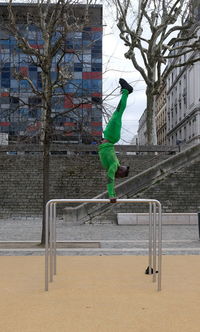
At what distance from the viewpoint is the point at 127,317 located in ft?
15.7

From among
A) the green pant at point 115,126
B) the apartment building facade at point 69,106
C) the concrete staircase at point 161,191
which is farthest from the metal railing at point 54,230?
the concrete staircase at point 161,191

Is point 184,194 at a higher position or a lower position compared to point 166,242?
higher

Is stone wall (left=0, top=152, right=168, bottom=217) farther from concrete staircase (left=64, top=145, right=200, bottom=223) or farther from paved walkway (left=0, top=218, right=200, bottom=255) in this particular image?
paved walkway (left=0, top=218, right=200, bottom=255)

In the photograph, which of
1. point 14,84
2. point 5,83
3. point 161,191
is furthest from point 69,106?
point 5,83

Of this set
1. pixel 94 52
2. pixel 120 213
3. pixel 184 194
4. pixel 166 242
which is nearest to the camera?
pixel 166 242

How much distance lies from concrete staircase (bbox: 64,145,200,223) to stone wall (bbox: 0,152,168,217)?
404 centimetres

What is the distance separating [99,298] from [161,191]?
15.8 metres

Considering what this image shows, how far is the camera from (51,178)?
25.9 metres

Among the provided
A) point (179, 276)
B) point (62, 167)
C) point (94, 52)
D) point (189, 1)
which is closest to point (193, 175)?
point (62, 167)

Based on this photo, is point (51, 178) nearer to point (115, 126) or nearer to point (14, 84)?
point (115, 126)

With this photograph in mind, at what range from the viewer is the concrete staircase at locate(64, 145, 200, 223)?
1920 centimetres

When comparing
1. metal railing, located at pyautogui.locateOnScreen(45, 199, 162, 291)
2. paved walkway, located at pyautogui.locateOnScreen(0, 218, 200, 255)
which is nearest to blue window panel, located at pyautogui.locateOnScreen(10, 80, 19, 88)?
paved walkway, located at pyautogui.locateOnScreen(0, 218, 200, 255)

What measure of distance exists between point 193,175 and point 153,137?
12508 mm

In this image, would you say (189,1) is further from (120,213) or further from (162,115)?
(162,115)
